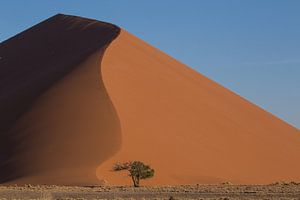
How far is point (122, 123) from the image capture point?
2052 inches

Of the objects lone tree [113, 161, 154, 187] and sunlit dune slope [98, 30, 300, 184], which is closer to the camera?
lone tree [113, 161, 154, 187]

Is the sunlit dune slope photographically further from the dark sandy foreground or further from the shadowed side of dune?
the dark sandy foreground

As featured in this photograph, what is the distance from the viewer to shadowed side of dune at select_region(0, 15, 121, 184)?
→ 48.1m

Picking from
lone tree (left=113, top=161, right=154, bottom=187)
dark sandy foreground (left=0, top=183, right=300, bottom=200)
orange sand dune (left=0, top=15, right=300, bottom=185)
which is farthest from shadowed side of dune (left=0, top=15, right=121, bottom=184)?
dark sandy foreground (left=0, top=183, right=300, bottom=200)

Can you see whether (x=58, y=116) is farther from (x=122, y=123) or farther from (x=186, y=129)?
(x=186, y=129)

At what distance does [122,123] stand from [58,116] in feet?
14.7

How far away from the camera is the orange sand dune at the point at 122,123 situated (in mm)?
48875

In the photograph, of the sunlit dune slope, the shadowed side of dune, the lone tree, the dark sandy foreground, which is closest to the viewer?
the dark sandy foreground

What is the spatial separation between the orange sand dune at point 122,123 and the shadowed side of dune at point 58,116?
7cm

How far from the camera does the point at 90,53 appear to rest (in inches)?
2534

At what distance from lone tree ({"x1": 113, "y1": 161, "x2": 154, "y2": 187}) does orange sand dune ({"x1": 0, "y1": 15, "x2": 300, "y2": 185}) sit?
64 cm

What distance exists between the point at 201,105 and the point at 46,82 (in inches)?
479

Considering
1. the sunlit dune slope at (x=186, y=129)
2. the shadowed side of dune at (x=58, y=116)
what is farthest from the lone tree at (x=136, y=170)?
the shadowed side of dune at (x=58, y=116)

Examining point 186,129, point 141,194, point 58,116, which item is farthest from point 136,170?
point 186,129
